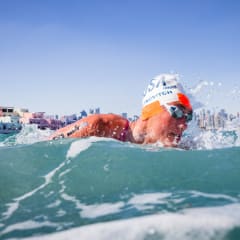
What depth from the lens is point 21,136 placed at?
8.95m

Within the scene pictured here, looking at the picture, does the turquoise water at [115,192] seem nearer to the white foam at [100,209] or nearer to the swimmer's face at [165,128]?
the white foam at [100,209]

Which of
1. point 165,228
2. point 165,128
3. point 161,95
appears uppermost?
point 161,95

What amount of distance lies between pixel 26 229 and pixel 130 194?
1216 mm

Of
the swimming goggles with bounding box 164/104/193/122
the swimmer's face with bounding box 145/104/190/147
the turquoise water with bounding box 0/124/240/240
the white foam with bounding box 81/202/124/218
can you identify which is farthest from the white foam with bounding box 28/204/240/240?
the swimming goggles with bounding box 164/104/193/122

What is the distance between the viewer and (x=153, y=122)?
6926 mm

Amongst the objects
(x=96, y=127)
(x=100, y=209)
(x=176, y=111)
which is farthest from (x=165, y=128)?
(x=100, y=209)

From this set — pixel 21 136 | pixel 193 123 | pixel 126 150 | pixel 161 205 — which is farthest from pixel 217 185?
pixel 21 136

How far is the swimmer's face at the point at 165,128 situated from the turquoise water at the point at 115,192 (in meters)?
1.08

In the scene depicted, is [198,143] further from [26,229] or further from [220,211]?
[26,229]

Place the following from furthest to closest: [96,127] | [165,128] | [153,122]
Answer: [153,122] → [165,128] → [96,127]

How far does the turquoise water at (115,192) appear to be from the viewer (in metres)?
2.66

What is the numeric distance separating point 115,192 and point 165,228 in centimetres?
136

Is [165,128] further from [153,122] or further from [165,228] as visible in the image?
[165,228]

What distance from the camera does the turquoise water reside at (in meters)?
2.66
